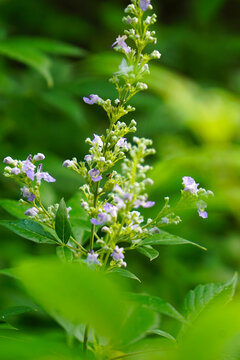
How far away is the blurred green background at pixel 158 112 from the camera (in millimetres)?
1976

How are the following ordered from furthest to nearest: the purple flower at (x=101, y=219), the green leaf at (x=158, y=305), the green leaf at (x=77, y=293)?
the purple flower at (x=101, y=219) → the green leaf at (x=158, y=305) → the green leaf at (x=77, y=293)

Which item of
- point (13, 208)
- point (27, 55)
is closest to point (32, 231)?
point (13, 208)

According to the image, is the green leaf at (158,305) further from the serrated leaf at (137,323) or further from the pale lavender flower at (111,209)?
the pale lavender flower at (111,209)

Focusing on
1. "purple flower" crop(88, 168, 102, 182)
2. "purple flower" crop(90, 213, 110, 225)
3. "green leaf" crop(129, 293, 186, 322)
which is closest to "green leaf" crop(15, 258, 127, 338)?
"green leaf" crop(129, 293, 186, 322)

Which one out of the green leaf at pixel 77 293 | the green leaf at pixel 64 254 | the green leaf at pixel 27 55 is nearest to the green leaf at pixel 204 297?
the green leaf at pixel 64 254

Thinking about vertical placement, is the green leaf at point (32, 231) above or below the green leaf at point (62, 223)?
below

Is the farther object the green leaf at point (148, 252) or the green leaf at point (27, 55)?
the green leaf at point (27, 55)

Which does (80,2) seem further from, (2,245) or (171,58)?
(2,245)

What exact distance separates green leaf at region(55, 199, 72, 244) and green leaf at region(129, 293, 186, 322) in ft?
0.94

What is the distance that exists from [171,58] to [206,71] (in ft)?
1.41

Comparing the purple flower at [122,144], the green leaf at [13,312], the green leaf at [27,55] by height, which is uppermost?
the green leaf at [27,55]

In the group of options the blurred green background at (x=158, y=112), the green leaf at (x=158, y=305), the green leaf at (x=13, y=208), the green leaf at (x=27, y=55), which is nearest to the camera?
the green leaf at (x=158, y=305)

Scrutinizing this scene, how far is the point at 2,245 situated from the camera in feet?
10.4

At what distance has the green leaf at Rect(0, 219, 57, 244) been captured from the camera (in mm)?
1459
